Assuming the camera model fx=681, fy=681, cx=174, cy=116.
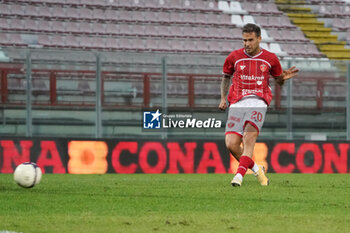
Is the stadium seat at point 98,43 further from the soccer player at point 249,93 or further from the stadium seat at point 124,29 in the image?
the soccer player at point 249,93

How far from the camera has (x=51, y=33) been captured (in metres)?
18.7

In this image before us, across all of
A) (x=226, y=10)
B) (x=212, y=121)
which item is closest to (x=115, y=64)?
(x=212, y=121)

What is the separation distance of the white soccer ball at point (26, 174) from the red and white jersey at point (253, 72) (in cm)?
225

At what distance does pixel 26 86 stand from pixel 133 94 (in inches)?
74.3

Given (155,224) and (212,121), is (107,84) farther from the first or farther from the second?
(155,224)

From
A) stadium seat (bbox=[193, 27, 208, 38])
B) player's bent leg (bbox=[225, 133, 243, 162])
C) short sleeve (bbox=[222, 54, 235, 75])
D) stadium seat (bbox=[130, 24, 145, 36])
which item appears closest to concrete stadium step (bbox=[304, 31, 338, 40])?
stadium seat (bbox=[193, 27, 208, 38])

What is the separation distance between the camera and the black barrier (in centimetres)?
1155

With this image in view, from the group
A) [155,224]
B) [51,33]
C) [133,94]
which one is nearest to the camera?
[155,224]

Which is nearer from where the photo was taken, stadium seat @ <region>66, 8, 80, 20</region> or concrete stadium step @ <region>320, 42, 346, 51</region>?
stadium seat @ <region>66, 8, 80, 20</region>

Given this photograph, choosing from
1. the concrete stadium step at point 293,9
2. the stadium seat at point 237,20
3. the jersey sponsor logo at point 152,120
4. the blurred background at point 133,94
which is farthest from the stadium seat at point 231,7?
the jersey sponsor logo at point 152,120

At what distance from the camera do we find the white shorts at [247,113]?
716cm

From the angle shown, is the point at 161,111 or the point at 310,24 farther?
the point at 310,24

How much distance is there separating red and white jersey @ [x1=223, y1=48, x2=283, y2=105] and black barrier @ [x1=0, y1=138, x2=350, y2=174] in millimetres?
4774

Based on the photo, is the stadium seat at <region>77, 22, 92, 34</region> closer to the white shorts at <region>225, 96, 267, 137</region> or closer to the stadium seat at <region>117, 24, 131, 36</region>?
the stadium seat at <region>117, 24, 131, 36</region>
